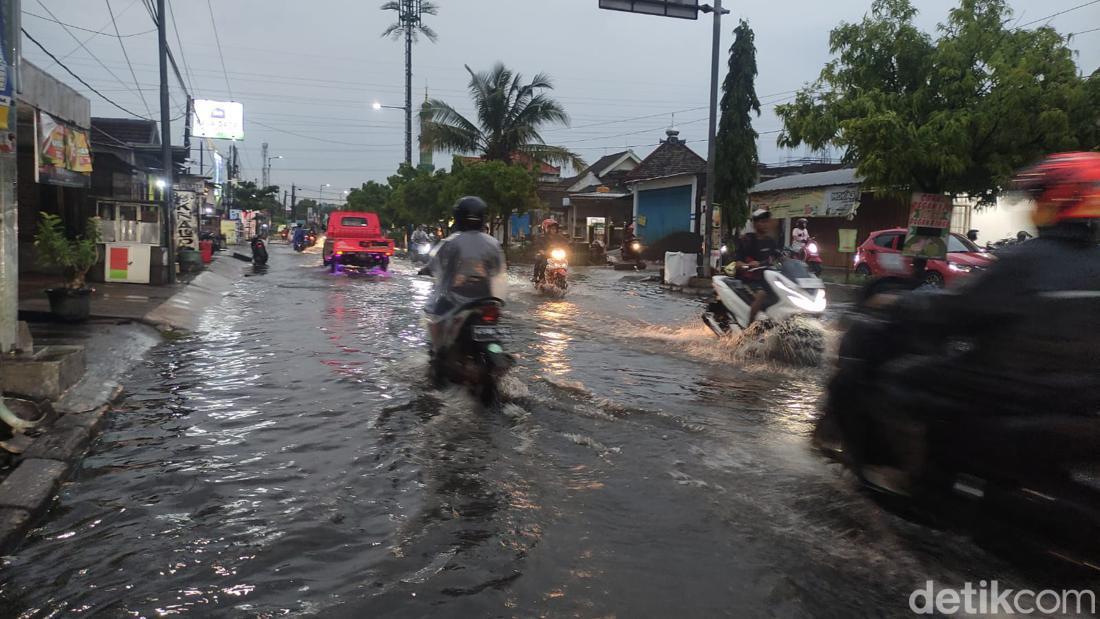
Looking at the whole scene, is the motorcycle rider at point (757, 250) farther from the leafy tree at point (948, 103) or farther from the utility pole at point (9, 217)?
the leafy tree at point (948, 103)

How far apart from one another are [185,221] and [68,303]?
506 inches

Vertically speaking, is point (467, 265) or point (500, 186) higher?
point (500, 186)

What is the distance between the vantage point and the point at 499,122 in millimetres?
34062

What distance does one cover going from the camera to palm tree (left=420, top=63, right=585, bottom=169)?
110 ft

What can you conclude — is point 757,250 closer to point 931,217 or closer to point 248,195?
point 931,217

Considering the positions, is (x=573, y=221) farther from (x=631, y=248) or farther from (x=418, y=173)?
(x=631, y=248)

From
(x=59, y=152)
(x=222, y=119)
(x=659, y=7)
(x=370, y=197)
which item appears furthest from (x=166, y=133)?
(x=370, y=197)

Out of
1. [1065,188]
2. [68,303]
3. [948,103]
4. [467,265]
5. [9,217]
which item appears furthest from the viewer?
[948,103]

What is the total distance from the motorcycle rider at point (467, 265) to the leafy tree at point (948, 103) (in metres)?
11.7

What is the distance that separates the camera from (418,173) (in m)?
49.8

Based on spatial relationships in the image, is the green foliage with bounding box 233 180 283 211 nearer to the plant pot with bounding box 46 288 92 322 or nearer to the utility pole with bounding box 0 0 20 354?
the plant pot with bounding box 46 288 92 322

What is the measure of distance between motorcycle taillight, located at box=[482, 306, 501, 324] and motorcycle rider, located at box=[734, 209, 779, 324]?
11.2ft

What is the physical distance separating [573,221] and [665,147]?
321 inches

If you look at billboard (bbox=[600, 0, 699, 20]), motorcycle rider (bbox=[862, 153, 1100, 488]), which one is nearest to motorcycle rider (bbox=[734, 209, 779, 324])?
motorcycle rider (bbox=[862, 153, 1100, 488])
